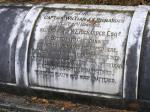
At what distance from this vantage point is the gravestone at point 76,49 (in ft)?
15.9

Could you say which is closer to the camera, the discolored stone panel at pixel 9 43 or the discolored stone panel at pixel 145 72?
the discolored stone panel at pixel 145 72

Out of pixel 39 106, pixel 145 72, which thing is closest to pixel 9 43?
pixel 39 106

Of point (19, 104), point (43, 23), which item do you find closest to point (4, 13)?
point (43, 23)

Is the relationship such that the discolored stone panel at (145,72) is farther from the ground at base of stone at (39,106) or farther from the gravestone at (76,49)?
the ground at base of stone at (39,106)

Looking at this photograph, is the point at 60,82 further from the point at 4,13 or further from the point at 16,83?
the point at 4,13

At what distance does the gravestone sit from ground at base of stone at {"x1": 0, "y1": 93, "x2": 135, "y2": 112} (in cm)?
23

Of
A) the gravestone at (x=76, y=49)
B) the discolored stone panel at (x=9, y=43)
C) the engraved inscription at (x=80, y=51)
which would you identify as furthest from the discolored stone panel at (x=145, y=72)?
the discolored stone panel at (x=9, y=43)

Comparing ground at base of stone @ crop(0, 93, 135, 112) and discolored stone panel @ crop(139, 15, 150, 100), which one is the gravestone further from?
ground at base of stone @ crop(0, 93, 135, 112)

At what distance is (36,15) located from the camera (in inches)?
219

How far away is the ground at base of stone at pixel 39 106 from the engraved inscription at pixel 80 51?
0.28 meters

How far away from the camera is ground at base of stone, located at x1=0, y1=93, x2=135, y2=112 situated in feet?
17.0

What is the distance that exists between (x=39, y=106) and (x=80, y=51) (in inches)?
43.3

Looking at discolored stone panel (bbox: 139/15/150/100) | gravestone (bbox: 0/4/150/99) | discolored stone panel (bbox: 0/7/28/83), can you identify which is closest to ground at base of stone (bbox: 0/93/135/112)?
gravestone (bbox: 0/4/150/99)

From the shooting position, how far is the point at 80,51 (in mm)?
5117
